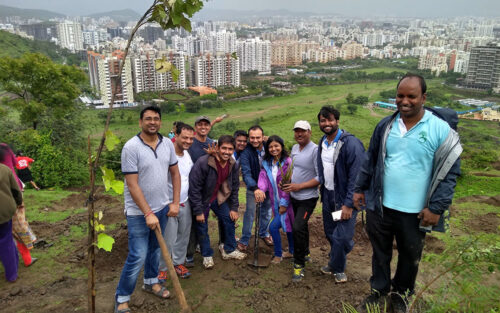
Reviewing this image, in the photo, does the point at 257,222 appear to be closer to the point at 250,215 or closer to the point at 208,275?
the point at 250,215

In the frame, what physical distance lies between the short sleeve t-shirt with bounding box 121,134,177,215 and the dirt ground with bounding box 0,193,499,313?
890 mm

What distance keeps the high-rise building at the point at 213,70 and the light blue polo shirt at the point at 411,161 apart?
183ft

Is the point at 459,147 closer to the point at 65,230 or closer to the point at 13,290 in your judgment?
the point at 13,290

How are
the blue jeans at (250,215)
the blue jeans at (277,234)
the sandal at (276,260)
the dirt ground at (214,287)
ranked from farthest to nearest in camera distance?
the blue jeans at (250,215), the sandal at (276,260), the blue jeans at (277,234), the dirt ground at (214,287)

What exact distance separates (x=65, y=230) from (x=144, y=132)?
2830mm

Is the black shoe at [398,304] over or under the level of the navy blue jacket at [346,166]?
under

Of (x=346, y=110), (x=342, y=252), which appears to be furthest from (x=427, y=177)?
(x=346, y=110)

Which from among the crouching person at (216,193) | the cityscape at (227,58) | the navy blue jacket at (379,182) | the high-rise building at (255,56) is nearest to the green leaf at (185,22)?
the navy blue jacket at (379,182)

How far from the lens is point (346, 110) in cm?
4438

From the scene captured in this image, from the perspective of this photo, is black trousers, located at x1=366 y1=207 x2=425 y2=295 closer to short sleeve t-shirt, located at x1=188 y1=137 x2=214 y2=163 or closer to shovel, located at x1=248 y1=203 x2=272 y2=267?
shovel, located at x1=248 y1=203 x2=272 y2=267

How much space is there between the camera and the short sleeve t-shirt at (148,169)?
2770 mm

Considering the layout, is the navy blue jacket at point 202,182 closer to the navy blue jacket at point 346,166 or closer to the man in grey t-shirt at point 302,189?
the man in grey t-shirt at point 302,189

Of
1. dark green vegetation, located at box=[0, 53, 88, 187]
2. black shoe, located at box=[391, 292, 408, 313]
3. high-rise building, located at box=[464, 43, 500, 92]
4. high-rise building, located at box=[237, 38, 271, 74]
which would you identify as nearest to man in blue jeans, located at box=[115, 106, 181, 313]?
black shoe, located at box=[391, 292, 408, 313]

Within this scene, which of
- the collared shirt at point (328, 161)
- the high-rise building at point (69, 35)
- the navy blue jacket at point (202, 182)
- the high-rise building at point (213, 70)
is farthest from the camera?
the high-rise building at point (69, 35)
